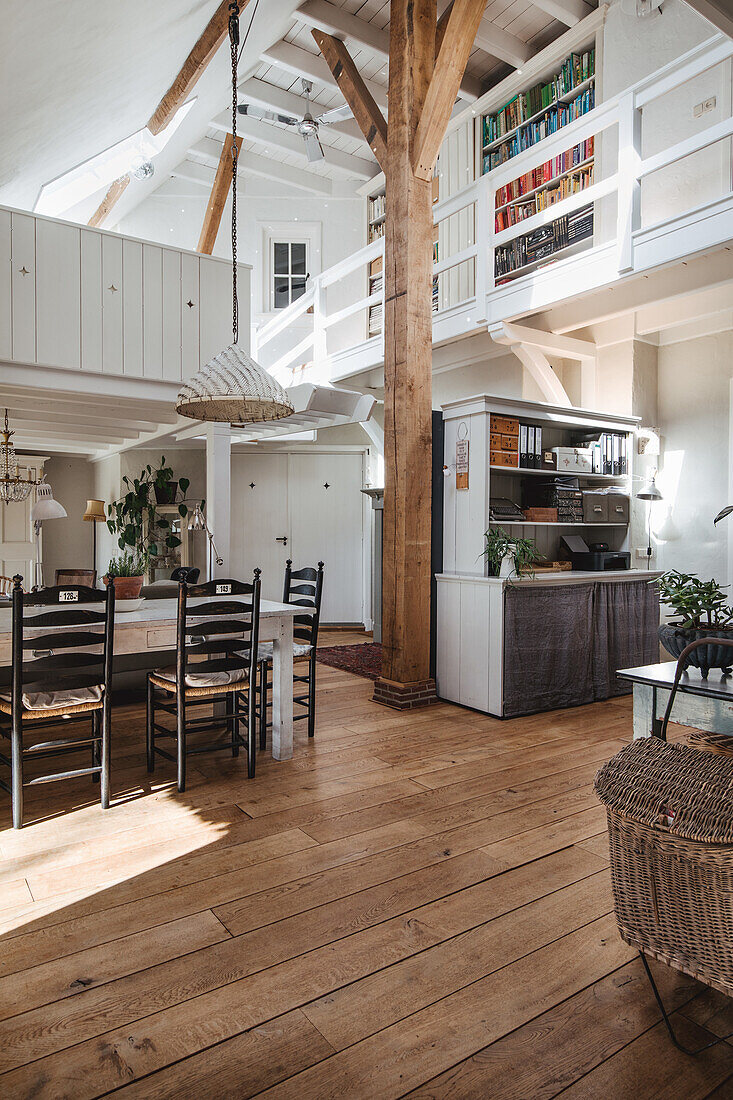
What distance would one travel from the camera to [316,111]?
24.1 feet

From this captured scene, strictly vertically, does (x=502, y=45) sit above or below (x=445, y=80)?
above

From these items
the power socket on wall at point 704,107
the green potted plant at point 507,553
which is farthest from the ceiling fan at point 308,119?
the green potted plant at point 507,553

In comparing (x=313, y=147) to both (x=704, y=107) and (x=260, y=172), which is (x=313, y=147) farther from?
(x=704, y=107)

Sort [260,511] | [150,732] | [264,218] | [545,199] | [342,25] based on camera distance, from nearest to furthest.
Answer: [150,732] < [545,199] < [342,25] < [264,218] < [260,511]

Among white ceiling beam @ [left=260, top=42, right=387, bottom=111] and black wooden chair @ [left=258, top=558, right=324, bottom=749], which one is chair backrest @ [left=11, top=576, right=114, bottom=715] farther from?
white ceiling beam @ [left=260, top=42, right=387, bottom=111]

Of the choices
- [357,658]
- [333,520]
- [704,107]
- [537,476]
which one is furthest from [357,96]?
[333,520]

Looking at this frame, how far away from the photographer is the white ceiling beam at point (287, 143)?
7355 mm

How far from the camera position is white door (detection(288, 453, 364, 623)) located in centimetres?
852

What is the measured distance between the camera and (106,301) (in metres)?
4.45

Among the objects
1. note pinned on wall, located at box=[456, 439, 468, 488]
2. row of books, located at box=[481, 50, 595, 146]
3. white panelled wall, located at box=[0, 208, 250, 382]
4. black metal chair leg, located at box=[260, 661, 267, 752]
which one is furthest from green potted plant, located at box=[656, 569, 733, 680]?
row of books, located at box=[481, 50, 595, 146]

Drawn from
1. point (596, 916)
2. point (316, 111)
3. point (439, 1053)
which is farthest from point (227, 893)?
point (316, 111)

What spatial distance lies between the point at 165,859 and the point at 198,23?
5079 millimetres

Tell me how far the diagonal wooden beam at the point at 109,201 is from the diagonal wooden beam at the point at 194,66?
1.39m

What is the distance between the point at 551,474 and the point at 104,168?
16.1ft
